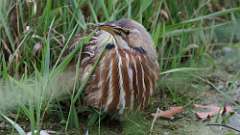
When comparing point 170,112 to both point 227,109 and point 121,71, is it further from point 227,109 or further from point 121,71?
point 121,71

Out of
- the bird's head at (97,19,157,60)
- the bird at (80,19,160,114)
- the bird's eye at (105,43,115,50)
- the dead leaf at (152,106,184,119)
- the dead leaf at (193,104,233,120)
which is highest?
the bird's head at (97,19,157,60)

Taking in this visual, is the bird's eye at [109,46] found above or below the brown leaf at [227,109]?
above

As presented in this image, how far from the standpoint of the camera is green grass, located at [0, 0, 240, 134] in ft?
10.3

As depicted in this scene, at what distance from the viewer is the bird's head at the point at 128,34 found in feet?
9.95

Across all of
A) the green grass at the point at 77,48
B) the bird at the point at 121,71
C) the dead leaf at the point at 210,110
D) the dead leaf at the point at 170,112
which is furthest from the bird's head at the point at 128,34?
the dead leaf at the point at 210,110

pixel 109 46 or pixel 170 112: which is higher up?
pixel 109 46

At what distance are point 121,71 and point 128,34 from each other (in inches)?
6.8

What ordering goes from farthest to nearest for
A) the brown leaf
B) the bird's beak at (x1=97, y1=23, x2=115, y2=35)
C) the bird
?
1. the brown leaf
2. the bird
3. the bird's beak at (x1=97, y1=23, x2=115, y2=35)

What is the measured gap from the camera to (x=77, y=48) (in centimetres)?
322

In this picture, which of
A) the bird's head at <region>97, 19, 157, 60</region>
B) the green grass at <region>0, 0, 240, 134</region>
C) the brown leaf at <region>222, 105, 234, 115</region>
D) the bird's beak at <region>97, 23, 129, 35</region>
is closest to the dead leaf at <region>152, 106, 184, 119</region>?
the green grass at <region>0, 0, 240, 134</region>

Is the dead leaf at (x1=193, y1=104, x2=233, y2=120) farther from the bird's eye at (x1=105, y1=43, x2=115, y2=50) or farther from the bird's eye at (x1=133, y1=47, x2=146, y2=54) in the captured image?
the bird's eye at (x1=105, y1=43, x2=115, y2=50)

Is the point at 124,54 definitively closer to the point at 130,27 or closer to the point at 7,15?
the point at 130,27

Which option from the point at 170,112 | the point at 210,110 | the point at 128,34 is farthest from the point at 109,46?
the point at 210,110

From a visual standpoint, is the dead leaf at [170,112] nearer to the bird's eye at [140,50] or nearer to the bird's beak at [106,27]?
the bird's eye at [140,50]
